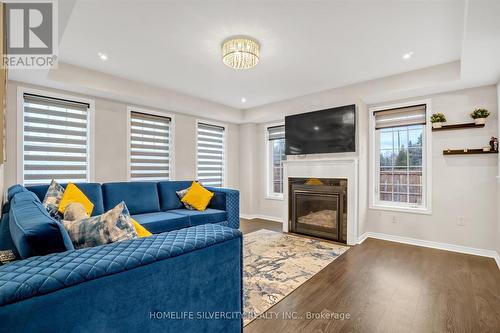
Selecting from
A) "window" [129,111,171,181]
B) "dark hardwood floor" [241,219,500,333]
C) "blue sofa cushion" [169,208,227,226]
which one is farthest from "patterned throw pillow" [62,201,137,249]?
"window" [129,111,171,181]

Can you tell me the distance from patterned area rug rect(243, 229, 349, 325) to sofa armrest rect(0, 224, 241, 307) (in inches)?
47.0

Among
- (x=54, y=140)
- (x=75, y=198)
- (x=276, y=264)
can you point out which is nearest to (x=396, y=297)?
(x=276, y=264)

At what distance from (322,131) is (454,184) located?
6.61 ft

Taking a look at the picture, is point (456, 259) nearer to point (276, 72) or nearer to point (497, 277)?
point (497, 277)

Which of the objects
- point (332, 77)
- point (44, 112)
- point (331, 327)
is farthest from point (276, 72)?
point (44, 112)

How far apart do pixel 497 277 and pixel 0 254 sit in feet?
13.2

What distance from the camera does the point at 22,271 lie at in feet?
2.35

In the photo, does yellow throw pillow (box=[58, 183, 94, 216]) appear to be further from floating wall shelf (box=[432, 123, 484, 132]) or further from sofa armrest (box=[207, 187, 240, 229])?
floating wall shelf (box=[432, 123, 484, 132])

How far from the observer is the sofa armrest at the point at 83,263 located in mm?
660

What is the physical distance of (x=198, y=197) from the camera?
3877 millimetres

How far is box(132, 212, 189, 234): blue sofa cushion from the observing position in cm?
293

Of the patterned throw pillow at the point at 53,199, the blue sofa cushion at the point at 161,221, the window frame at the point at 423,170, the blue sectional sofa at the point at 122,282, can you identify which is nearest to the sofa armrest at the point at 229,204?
the blue sofa cushion at the point at 161,221

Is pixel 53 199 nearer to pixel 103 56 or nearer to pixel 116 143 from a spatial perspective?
pixel 116 143

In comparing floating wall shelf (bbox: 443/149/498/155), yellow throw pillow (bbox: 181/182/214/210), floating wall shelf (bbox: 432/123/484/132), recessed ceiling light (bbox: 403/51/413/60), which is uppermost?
recessed ceiling light (bbox: 403/51/413/60)
